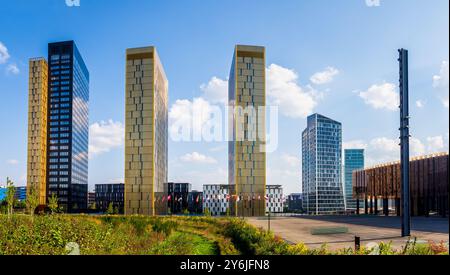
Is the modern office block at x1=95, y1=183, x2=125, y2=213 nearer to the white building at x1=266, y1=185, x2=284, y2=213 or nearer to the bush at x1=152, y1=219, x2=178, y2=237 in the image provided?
the white building at x1=266, y1=185, x2=284, y2=213

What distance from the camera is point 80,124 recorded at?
178 metres

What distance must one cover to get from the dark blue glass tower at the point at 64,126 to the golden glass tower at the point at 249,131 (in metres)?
89.6

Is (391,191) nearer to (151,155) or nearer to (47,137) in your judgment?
(151,155)

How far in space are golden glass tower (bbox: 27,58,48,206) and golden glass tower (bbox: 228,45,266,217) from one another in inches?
3623

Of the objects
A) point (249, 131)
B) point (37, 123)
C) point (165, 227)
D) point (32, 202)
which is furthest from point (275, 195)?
point (37, 123)

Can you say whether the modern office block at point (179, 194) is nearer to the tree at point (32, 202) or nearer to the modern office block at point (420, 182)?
the modern office block at point (420, 182)

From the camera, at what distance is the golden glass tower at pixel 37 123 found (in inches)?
6043

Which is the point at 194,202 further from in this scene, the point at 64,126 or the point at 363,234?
A: the point at 363,234

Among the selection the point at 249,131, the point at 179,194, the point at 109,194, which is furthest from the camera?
the point at 109,194

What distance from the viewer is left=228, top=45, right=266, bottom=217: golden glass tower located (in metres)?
97.4

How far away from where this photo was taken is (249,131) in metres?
101

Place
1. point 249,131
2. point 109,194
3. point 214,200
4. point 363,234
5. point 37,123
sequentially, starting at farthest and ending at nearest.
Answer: point 109,194
point 37,123
point 214,200
point 249,131
point 363,234

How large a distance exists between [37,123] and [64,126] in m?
10.8

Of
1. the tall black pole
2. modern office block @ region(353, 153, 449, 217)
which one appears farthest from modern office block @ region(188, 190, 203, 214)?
the tall black pole
